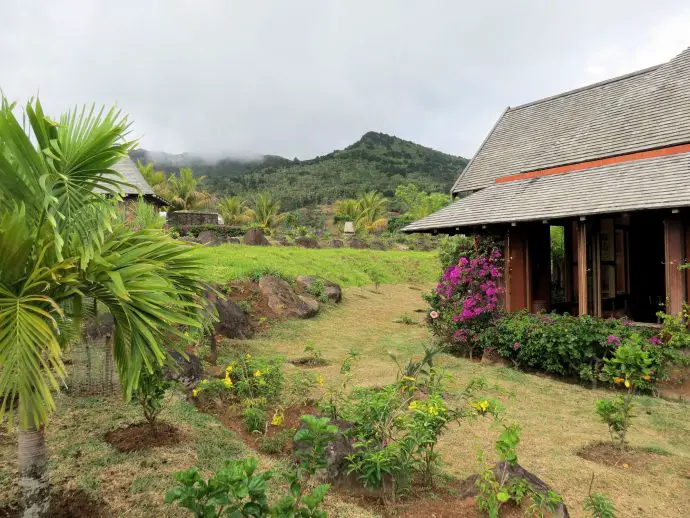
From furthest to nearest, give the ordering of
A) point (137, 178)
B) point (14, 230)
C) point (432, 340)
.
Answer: point (137, 178) → point (432, 340) → point (14, 230)

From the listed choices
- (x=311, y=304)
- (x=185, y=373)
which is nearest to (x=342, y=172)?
(x=311, y=304)

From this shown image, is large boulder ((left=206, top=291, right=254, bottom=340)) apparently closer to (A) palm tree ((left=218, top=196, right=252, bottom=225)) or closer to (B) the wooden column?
(B) the wooden column

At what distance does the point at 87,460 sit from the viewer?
145 inches

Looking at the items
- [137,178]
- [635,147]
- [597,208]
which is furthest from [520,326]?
[137,178]

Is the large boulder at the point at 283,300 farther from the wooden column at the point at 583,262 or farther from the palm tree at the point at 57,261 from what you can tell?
the palm tree at the point at 57,261

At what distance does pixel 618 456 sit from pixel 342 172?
62.9 m

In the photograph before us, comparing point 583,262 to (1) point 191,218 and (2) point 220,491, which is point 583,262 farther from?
(1) point 191,218

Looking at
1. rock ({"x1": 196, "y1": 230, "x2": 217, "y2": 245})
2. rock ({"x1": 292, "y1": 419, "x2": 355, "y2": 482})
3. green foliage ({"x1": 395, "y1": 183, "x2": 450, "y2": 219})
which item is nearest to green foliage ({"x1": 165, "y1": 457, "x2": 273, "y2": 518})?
rock ({"x1": 292, "y1": 419, "x2": 355, "y2": 482})

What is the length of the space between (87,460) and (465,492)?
3.03 meters

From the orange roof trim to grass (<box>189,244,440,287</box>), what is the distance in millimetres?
7182

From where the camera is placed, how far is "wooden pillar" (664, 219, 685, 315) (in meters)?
6.79

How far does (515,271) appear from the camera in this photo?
889 cm

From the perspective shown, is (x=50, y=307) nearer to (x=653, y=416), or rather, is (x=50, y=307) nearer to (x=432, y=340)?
(x=653, y=416)

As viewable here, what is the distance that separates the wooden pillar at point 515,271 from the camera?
29.1ft
